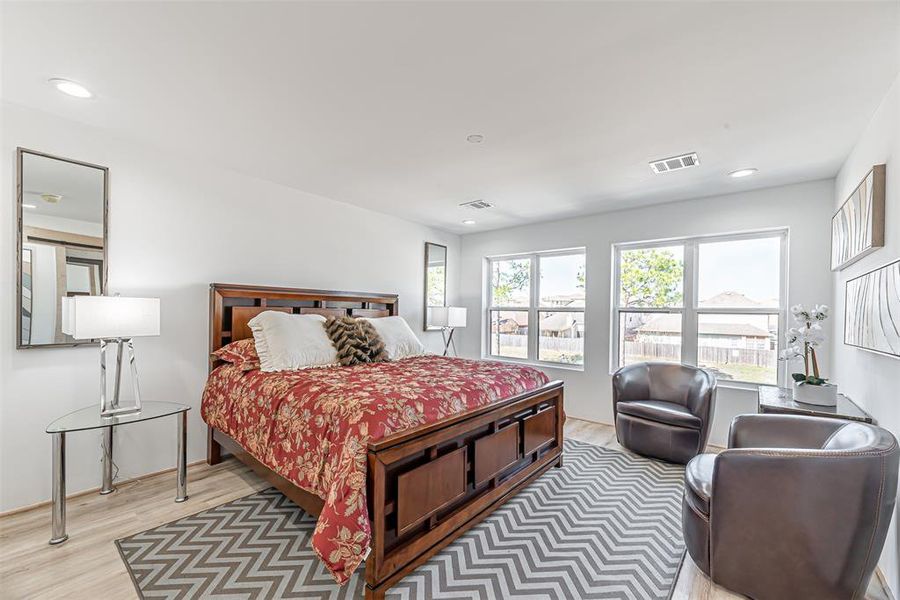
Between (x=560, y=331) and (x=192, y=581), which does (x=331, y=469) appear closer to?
(x=192, y=581)

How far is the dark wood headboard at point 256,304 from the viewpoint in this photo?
3.32 m

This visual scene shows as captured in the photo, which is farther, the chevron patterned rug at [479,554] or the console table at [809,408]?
the console table at [809,408]

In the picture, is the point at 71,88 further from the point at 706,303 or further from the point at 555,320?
the point at 706,303

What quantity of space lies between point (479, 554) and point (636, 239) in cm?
364

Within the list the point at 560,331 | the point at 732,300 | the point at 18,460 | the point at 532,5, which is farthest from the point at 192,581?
the point at 732,300

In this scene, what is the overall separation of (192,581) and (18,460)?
1.62 m

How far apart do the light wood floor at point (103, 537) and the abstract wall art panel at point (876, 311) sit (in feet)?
3.96

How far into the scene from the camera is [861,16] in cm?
155

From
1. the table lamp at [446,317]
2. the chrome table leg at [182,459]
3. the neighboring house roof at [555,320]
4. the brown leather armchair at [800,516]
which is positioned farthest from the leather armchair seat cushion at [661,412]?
the chrome table leg at [182,459]

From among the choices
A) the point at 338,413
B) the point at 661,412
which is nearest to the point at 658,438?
the point at 661,412

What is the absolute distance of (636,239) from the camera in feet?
14.5

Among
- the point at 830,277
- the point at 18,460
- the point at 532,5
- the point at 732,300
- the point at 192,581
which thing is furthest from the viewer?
the point at 732,300

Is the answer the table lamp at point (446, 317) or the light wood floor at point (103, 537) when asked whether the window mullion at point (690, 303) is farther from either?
the table lamp at point (446, 317)

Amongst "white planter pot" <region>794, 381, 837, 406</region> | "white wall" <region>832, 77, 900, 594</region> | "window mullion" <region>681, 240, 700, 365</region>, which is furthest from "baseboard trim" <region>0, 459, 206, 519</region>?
"window mullion" <region>681, 240, 700, 365</region>
